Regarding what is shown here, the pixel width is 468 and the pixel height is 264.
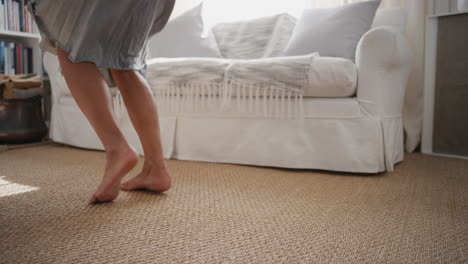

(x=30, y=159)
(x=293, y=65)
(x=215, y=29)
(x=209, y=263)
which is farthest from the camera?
(x=215, y=29)

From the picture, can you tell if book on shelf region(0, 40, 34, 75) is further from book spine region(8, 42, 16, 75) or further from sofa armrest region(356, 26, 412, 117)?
sofa armrest region(356, 26, 412, 117)

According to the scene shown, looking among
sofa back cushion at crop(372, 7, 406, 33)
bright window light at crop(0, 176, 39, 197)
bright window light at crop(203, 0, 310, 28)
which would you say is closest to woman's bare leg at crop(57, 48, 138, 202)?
bright window light at crop(0, 176, 39, 197)

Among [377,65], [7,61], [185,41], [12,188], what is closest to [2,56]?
[7,61]

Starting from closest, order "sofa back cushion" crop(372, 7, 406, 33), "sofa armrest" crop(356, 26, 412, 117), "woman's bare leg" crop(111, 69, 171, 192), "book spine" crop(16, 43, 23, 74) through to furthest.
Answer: "woman's bare leg" crop(111, 69, 171, 192), "sofa armrest" crop(356, 26, 412, 117), "sofa back cushion" crop(372, 7, 406, 33), "book spine" crop(16, 43, 23, 74)

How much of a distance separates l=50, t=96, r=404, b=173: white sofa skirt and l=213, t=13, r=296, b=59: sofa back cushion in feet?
2.11

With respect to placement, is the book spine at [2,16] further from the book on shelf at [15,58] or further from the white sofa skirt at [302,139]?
the white sofa skirt at [302,139]

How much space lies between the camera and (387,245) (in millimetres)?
767

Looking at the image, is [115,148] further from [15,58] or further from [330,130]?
[15,58]

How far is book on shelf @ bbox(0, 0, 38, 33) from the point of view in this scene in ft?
8.83

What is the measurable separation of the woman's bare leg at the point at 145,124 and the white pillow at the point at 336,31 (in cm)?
111

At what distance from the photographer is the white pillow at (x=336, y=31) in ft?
6.36

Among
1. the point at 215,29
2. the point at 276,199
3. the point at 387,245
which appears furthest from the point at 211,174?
the point at 215,29

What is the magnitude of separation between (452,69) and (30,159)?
6.81 feet

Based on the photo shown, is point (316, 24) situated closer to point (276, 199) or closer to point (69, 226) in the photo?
point (276, 199)
